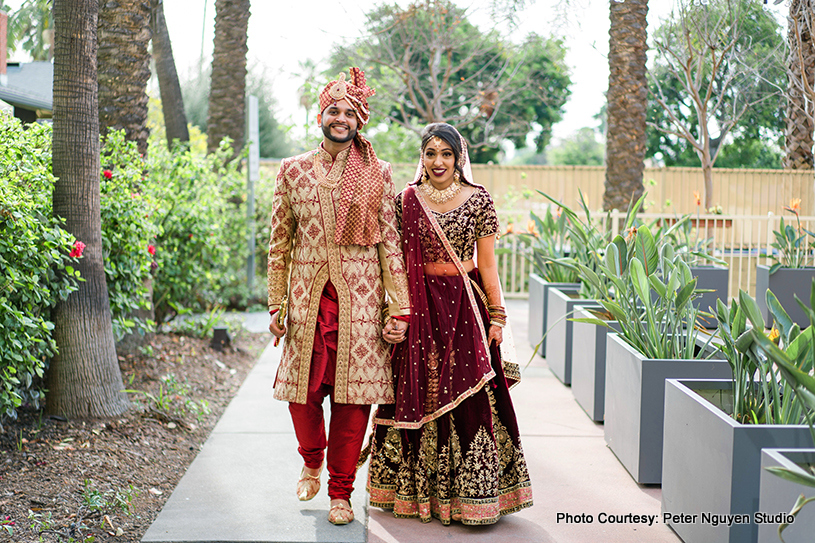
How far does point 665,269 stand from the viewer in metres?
4.00

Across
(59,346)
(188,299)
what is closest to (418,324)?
(59,346)

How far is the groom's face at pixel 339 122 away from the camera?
316 centimetres

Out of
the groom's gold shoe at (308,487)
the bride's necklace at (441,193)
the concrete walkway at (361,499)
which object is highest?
the bride's necklace at (441,193)

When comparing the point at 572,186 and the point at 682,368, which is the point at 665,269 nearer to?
the point at 682,368

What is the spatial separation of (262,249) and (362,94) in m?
7.80

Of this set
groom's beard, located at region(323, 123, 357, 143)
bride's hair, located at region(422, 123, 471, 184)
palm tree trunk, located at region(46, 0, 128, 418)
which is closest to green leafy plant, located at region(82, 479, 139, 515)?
palm tree trunk, located at region(46, 0, 128, 418)

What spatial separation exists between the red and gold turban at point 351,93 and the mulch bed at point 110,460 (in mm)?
2005

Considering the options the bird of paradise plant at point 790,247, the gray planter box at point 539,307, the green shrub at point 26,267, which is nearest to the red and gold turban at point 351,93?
the green shrub at point 26,267

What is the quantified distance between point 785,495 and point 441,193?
1814 millimetres

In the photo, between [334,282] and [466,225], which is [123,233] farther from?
[466,225]

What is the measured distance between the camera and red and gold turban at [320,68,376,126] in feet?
10.3

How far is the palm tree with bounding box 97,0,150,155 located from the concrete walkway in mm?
2575

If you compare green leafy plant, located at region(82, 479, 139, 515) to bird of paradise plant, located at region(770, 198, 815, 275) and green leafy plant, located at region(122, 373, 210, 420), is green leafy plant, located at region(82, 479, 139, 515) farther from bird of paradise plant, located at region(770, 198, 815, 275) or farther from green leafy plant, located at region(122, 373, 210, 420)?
bird of paradise plant, located at region(770, 198, 815, 275)

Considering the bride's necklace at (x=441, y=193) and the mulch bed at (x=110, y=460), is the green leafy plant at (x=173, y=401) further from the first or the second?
the bride's necklace at (x=441, y=193)
